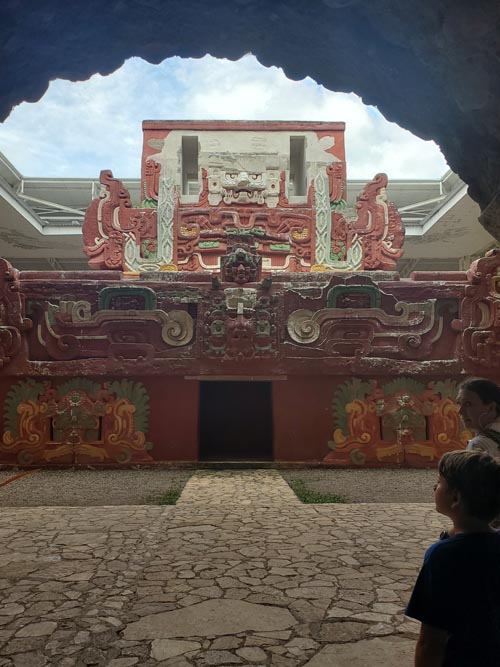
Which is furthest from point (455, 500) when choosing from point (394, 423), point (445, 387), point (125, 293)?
point (125, 293)

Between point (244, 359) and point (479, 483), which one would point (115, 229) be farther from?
point (479, 483)

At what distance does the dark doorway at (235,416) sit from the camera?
35.7 ft

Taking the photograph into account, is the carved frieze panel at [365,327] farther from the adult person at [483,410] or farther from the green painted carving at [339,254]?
the adult person at [483,410]

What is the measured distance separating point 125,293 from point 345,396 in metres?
3.90

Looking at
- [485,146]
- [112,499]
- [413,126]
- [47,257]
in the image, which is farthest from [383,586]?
[47,257]

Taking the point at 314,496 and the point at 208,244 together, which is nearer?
the point at 314,496

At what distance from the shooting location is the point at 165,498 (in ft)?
19.1

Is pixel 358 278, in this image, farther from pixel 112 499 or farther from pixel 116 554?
pixel 116 554

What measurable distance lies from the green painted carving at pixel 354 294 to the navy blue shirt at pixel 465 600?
7.32 m

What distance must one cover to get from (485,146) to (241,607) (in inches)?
110

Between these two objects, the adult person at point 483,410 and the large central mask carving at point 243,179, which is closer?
the adult person at point 483,410

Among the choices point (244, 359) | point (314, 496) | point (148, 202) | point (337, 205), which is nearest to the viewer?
point (314, 496)

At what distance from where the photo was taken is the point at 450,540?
1438 millimetres

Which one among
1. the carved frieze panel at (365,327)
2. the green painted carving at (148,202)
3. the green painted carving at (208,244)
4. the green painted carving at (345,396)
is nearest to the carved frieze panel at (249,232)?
the green painted carving at (208,244)
